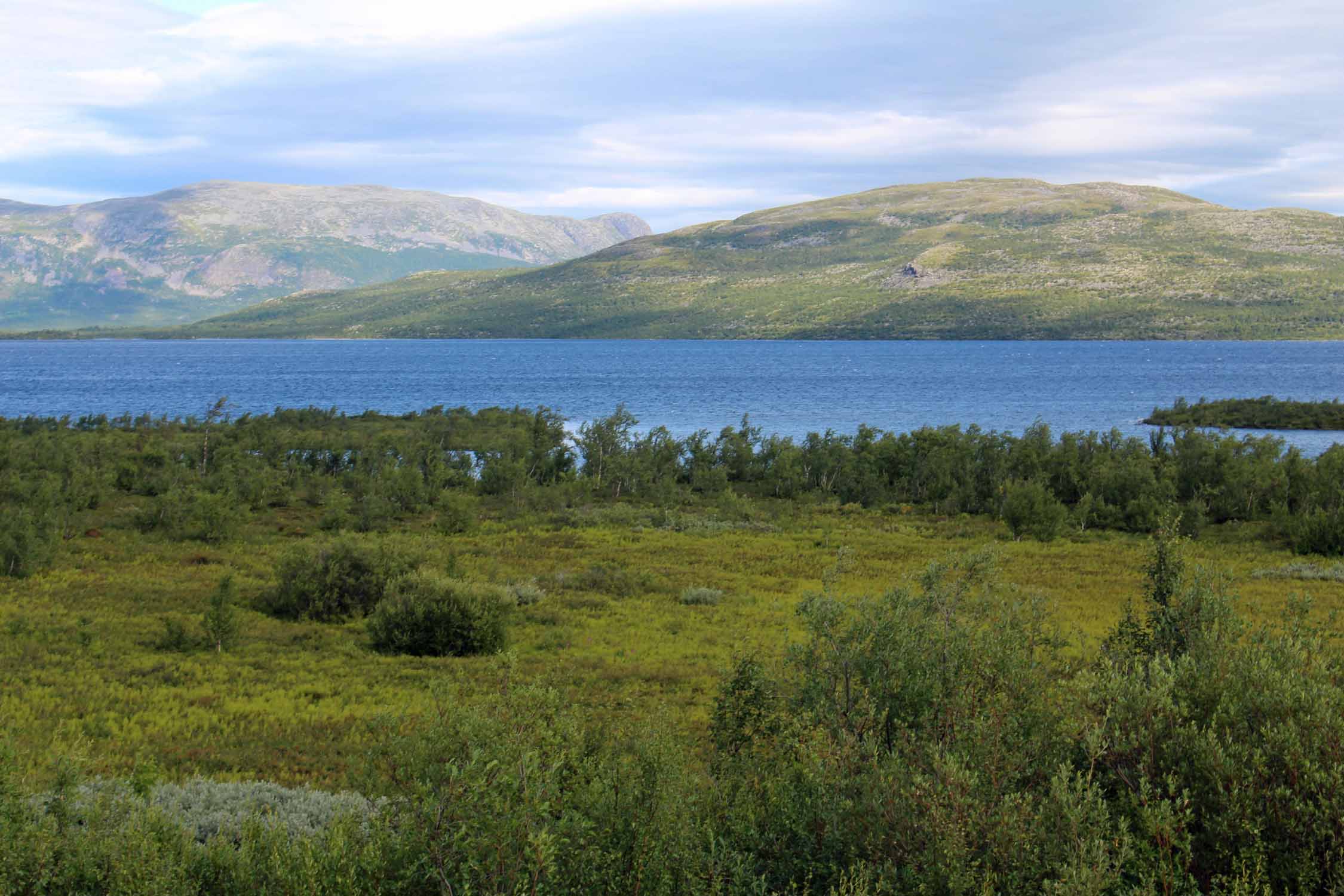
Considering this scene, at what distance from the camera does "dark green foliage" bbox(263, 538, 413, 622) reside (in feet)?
66.1

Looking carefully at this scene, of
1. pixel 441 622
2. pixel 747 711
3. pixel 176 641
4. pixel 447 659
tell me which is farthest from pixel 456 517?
pixel 747 711

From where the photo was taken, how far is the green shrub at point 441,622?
17.9 metres

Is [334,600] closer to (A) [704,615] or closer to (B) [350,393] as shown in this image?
(A) [704,615]

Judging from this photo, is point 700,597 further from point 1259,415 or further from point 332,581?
point 1259,415

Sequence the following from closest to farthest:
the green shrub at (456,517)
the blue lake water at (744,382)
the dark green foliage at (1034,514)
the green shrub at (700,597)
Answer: the green shrub at (700,597) < the green shrub at (456,517) < the dark green foliage at (1034,514) < the blue lake water at (744,382)

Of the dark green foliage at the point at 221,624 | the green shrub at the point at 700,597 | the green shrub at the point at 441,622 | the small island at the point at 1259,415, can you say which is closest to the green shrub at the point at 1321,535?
the green shrub at the point at 700,597

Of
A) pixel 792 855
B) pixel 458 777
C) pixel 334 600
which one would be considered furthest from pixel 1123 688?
pixel 334 600

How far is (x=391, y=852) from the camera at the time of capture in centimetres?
637

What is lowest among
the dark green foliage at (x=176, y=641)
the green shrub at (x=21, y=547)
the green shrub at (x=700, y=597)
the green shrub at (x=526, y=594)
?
the green shrub at (x=700, y=597)

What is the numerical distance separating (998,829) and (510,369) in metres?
133

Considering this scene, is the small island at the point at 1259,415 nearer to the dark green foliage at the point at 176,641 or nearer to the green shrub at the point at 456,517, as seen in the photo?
the green shrub at the point at 456,517

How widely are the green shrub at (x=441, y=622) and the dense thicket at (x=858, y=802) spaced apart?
943cm

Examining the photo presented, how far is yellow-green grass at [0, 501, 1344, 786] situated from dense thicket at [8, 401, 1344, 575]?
142 centimetres

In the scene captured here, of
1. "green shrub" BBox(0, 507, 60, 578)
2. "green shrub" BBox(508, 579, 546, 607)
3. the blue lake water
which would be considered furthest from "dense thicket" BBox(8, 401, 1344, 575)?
the blue lake water
